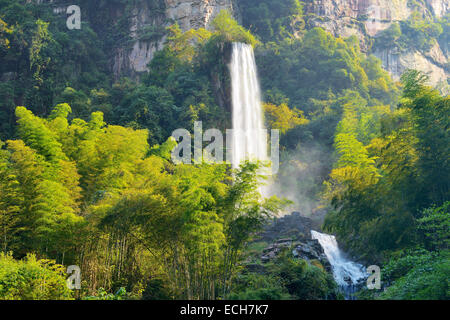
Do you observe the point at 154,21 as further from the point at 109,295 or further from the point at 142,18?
the point at 109,295

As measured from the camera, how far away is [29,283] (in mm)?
8969

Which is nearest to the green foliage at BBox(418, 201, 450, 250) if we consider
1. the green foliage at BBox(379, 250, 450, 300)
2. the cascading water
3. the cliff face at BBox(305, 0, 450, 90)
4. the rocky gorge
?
the green foliage at BBox(379, 250, 450, 300)

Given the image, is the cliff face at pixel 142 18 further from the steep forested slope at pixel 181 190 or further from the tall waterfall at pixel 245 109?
the tall waterfall at pixel 245 109

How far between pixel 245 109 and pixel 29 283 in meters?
19.7

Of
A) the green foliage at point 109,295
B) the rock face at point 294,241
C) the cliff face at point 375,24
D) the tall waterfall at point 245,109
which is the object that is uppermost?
the cliff face at point 375,24

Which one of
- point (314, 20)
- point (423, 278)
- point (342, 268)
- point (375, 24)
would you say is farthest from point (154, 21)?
point (423, 278)

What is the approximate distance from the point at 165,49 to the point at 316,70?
38.0ft

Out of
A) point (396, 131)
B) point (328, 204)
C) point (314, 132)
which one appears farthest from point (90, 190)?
point (314, 132)

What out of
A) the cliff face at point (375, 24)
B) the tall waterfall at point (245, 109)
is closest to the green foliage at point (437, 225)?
the tall waterfall at point (245, 109)

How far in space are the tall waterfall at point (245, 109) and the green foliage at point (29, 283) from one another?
16.6 metres

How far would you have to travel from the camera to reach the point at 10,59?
27047 mm

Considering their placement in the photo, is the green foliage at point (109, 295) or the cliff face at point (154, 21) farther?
the cliff face at point (154, 21)

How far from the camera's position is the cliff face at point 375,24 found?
41.6 meters

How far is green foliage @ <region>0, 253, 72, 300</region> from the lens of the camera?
871cm
